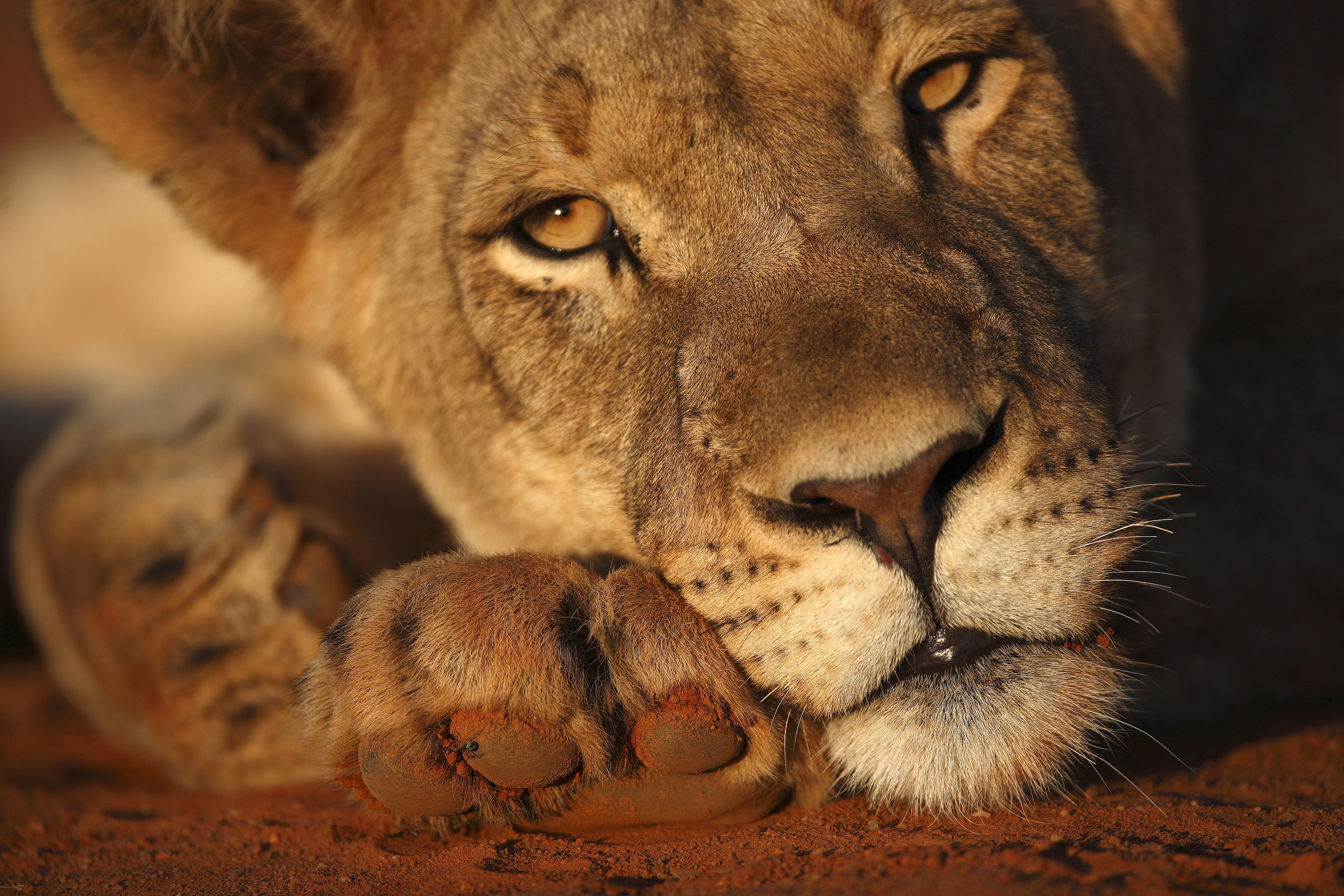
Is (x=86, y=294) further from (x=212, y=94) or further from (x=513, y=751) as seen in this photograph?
(x=513, y=751)

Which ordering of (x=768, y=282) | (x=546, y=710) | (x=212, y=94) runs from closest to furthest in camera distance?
(x=546, y=710) → (x=768, y=282) → (x=212, y=94)

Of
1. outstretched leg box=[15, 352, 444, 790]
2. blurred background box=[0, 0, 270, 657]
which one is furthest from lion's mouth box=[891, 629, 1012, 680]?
blurred background box=[0, 0, 270, 657]

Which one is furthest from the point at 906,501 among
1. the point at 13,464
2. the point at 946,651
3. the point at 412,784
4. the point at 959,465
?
the point at 13,464

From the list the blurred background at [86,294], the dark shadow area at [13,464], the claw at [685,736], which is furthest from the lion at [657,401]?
the blurred background at [86,294]

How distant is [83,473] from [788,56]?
2.50m

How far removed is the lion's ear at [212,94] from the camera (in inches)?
110

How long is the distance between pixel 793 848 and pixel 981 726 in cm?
36

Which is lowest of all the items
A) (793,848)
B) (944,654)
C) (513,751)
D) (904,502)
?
(793,848)

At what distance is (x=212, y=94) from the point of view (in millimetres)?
2922

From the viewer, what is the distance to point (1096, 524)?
1.92 metres

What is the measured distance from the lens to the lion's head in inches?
72.4

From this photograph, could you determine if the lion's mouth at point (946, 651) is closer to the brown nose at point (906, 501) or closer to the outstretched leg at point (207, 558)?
the brown nose at point (906, 501)

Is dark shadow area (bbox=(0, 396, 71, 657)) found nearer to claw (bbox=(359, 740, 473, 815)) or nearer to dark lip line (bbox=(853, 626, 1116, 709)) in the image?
claw (bbox=(359, 740, 473, 815))

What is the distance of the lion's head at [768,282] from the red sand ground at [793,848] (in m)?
0.16
